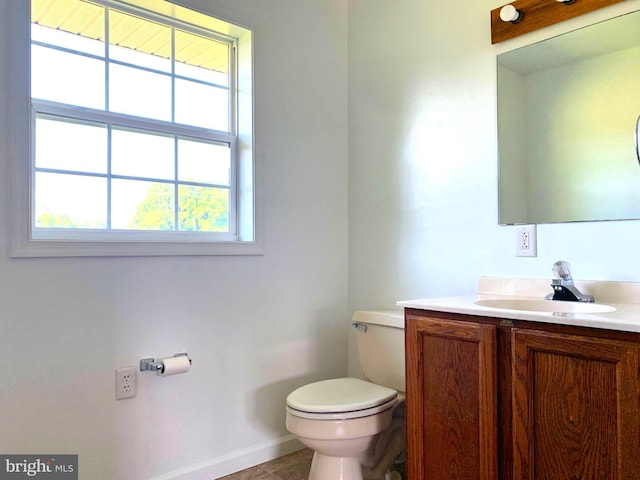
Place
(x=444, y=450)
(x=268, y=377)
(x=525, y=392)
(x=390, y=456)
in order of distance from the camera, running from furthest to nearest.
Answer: (x=268, y=377)
(x=390, y=456)
(x=444, y=450)
(x=525, y=392)

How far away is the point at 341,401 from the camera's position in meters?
1.76

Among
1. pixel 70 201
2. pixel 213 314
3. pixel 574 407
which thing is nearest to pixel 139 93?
pixel 70 201

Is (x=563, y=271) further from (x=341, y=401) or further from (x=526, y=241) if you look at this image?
(x=341, y=401)

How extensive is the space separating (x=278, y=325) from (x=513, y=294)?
1081 mm

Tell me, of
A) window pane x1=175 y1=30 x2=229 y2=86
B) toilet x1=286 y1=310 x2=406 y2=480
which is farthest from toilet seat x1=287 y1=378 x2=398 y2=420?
window pane x1=175 y1=30 x2=229 y2=86

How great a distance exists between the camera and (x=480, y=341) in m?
1.35

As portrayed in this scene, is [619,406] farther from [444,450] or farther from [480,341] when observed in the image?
[444,450]

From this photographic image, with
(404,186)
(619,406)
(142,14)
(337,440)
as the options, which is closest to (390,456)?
(337,440)

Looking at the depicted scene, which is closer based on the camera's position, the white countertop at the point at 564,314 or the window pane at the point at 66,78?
the white countertop at the point at 564,314

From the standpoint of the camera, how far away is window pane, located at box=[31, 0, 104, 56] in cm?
173

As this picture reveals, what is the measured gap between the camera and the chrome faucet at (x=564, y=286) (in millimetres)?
1541

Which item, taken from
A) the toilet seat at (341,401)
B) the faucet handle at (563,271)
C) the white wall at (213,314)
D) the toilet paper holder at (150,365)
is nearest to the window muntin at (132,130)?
the white wall at (213,314)

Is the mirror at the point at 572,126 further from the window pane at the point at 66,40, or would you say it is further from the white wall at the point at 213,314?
the window pane at the point at 66,40

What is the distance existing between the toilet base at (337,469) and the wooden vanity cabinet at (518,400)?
328 mm
